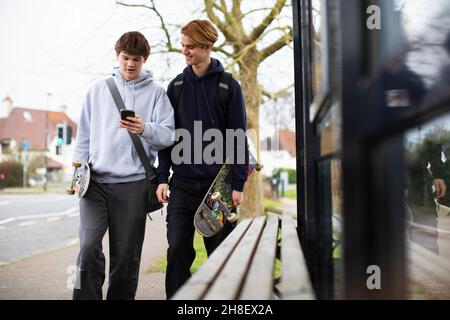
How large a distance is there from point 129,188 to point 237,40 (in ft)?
24.4

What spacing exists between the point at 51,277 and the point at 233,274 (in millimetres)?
5023

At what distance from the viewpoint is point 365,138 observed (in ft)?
3.60

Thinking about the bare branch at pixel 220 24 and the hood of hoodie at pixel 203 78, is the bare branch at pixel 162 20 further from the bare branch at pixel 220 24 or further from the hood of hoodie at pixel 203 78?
the hood of hoodie at pixel 203 78

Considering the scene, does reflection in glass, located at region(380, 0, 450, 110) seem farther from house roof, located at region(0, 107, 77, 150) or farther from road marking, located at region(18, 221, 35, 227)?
house roof, located at region(0, 107, 77, 150)

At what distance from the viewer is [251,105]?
33.6 feet

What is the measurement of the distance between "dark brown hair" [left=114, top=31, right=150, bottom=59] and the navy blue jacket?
11.8 inches

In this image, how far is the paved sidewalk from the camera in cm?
530

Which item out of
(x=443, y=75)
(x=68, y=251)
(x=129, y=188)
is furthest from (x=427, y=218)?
(x=68, y=251)

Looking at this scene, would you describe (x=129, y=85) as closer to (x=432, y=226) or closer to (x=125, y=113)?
(x=125, y=113)

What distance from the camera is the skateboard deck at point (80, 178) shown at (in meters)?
3.16

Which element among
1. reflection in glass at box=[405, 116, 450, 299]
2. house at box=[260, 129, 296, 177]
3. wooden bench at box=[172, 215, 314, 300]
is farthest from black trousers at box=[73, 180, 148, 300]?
house at box=[260, 129, 296, 177]

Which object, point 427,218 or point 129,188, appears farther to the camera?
point 427,218

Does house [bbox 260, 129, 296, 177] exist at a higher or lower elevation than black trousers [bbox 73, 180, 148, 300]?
higher
